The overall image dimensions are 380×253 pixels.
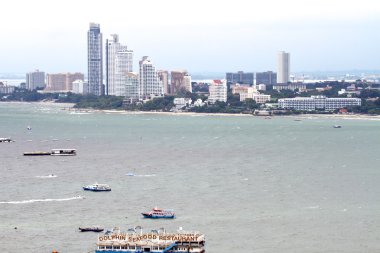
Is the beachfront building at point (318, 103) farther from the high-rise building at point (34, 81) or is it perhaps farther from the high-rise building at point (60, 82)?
the high-rise building at point (34, 81)

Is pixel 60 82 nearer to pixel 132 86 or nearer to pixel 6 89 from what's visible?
pixel 6 89

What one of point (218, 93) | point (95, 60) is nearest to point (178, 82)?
point (95, 60)

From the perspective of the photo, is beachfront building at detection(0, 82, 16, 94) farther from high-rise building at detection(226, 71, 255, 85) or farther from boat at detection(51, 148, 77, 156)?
boat at detection(51, 148, 77, 156)

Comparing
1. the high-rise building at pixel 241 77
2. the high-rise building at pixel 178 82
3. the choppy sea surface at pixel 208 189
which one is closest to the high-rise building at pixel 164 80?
the high-rise building at pixel 178 82

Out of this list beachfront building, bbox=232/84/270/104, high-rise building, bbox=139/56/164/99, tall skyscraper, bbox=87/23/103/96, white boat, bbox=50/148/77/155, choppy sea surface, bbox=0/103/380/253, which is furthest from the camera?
tall skyscraper, bbox=87/23/103/96

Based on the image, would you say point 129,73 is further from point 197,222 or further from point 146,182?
point 197,222

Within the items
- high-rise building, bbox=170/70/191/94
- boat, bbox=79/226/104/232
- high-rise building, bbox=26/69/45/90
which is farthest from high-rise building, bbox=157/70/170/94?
boat, bbox=79/226/104/232
